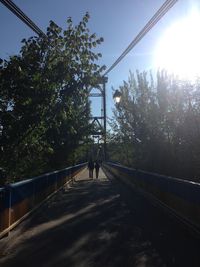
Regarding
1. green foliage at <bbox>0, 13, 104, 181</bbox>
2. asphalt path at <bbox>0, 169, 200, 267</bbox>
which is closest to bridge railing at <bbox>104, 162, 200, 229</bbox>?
asphalt path at <bbox>0, 169, 200, 267</bbox>

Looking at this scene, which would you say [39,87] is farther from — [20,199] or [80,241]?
[80,241]

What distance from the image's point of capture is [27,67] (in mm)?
13477

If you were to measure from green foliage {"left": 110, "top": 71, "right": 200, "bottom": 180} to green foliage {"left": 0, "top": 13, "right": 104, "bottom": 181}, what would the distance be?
4.76m

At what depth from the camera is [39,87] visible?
1313 centimetres

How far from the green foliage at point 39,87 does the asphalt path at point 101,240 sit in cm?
217

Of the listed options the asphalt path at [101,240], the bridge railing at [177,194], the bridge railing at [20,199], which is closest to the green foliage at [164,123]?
the bridge railing at [177,194]

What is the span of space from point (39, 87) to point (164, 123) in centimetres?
1042

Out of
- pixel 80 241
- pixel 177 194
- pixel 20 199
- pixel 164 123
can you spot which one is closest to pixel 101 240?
pixel 80 241

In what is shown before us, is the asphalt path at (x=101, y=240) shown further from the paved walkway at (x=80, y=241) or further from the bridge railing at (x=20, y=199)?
the bridge railing at (x=20, y=199)

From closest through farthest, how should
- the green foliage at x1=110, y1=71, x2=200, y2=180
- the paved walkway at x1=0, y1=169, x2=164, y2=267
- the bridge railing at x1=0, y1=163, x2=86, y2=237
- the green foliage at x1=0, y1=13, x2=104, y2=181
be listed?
the paved walkway at x1=0, y1=169, x2=164, y2=267, the bridge railing at x1=0, y1=163, x2=86, y2=237, the green foliage at x1=0, y1=13, x2=104, y2=181, the green foliage at x1=110, y1=71, x2=200, y2=180

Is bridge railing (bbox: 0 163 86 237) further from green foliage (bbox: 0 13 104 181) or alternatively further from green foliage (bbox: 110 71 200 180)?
green foliage (bbox: 110 71 200 180)

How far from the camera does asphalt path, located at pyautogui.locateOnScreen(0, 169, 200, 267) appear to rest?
24.5 ft

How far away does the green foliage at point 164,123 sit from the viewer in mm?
17109

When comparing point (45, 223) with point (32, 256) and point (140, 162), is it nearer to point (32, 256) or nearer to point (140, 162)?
point (32, 256)
